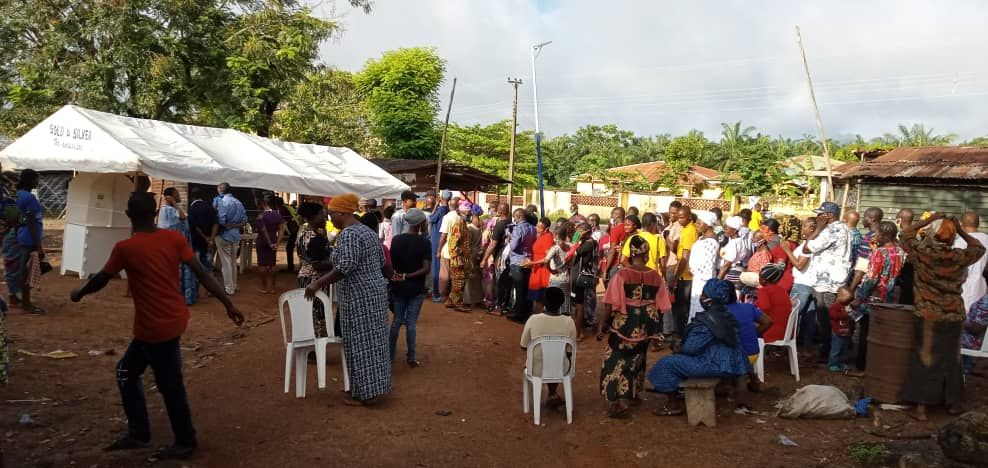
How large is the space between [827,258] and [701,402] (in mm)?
2916

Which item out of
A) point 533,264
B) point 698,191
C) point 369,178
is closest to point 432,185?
point 369,178

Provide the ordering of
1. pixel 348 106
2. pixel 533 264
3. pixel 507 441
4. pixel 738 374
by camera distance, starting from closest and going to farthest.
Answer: pixel 507 441
pixel 738 374
pixel 533 264
pixel 348 106

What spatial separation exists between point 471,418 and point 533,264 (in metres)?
4.13

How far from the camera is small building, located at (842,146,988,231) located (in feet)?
51.2

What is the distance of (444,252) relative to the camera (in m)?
11.8

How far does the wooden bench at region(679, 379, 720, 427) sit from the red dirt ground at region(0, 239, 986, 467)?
0.10m

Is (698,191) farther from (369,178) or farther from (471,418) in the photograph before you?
(471,418)

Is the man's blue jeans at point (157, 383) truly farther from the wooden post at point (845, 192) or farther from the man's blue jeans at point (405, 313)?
the wooden post at point (845, 192)

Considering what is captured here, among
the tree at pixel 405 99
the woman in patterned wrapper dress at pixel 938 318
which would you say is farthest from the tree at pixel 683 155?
the woman in patterned wrapper dress at pixel 938 318

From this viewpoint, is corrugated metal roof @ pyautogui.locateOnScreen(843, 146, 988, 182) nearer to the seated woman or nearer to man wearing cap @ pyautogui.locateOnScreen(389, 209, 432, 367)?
the seated woman

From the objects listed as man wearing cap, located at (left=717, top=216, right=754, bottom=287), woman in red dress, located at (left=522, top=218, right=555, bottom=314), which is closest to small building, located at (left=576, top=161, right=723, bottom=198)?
woman in red dress, located at (left=522, top=218, right=555, bottom=314)

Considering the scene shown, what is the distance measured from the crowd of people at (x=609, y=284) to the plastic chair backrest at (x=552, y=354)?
6.2 inches

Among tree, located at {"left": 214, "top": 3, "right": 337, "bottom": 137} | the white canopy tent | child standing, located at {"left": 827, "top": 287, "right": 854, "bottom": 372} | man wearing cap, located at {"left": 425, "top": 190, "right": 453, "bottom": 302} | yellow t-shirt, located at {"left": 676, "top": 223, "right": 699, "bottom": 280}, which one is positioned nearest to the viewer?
child standing, located at {"left": 827, "top": 287, "right": 854, "bottom": 372}

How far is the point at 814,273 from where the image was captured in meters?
8.09
